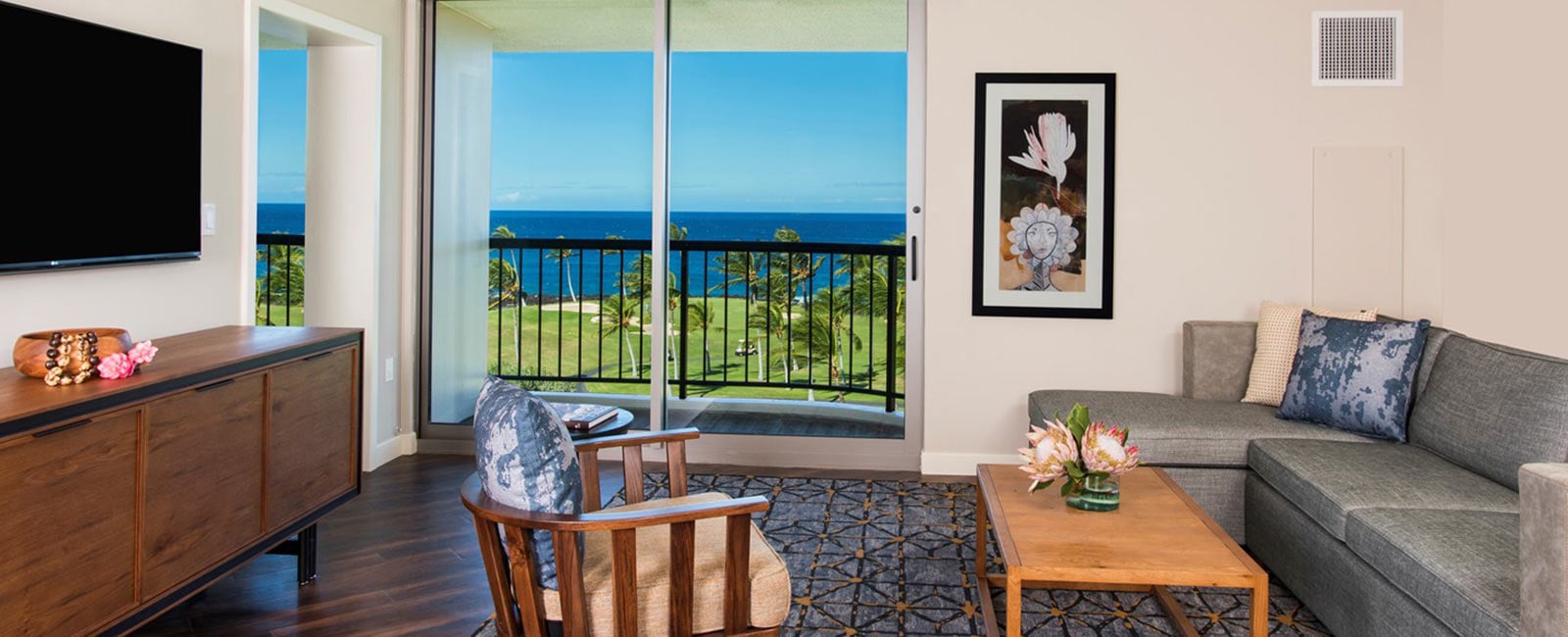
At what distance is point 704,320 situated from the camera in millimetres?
5188

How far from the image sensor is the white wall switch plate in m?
3.52

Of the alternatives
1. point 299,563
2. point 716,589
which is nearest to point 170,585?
point 299,563

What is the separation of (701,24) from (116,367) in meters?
3.12

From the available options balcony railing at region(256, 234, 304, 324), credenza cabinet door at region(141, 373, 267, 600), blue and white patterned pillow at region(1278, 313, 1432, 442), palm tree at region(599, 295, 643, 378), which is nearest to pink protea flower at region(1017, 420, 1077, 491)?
blue and white patterned pillow at region(1278, 313, 1432, 442)

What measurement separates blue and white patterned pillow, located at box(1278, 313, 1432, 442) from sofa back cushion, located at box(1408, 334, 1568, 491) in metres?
0.08

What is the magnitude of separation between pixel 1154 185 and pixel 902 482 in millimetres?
1720

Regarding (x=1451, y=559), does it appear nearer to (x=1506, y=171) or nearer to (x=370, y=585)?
(x=1506, y=171)

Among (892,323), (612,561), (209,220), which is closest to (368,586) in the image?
(209,220)

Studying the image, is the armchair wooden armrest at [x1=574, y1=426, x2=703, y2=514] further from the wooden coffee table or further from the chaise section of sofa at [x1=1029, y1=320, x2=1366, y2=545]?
the chaise section of sofa at [x1=1029, y1=320, x2=1366, y2=545]

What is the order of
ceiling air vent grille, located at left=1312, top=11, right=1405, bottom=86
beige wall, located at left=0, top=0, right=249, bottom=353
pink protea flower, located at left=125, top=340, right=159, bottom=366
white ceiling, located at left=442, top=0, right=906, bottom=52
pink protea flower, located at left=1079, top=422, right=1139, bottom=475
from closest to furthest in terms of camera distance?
pink protea flower, located at left=125, top=340, right=159, bottom=366
pink protea flower, located at left=1079, top=422, right=1139, bottom=475
beige wall, located at left=0, top=0, right=249, bottom=353
ceiling air vent grille, located at left=1312, top=11, right=1405, bottom=86
white ceiling, located at left=442, top=0, right=906, bottom=52

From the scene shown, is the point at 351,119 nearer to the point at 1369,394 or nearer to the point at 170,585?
the point at 170,585

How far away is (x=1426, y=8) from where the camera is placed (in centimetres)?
454

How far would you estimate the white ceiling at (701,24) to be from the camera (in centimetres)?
491

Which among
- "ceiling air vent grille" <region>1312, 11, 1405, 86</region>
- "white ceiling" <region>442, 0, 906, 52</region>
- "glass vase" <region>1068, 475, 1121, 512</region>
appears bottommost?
"glass vase" <region>1068, 475, 1121, 512</region>
